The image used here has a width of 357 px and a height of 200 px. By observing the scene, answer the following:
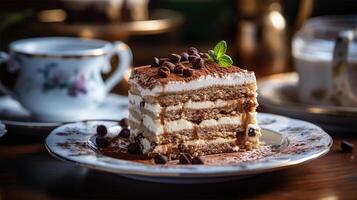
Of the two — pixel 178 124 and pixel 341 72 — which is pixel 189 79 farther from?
pixel 341 72

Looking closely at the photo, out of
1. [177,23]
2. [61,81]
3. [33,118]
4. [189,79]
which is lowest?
A: [177,23]

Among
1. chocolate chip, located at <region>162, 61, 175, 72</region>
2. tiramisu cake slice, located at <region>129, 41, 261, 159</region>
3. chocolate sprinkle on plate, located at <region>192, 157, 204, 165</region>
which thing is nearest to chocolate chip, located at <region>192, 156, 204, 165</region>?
chocolate sprinkle on plate, located at <region>192, 157, 204, 165</region>

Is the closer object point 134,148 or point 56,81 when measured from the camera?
point 134,148

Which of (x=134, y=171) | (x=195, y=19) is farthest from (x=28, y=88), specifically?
(x=195, y=19)

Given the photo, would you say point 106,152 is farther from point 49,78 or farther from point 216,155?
point 49,78

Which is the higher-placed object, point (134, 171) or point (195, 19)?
point (134, 171)

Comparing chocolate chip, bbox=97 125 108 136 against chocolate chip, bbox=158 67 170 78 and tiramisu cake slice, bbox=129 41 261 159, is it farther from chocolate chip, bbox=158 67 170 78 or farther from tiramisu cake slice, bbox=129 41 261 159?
chocolate chip, bbox=158 67 170 78

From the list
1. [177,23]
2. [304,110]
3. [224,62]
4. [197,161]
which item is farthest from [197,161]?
[177,23]

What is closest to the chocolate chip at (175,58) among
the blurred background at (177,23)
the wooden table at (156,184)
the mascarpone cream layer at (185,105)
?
the mascarpone cream layer at (185,105)
